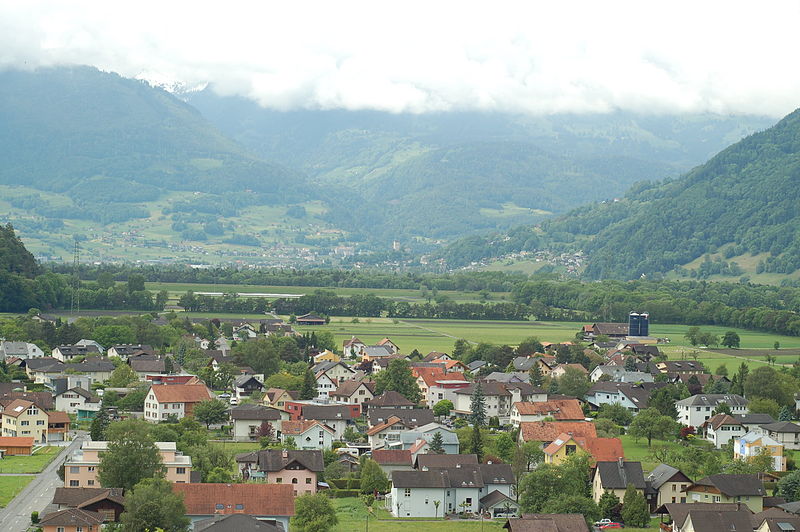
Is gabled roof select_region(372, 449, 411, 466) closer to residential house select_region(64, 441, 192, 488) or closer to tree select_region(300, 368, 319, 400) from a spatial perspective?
residential house select_region(64, 441, 192, 488)

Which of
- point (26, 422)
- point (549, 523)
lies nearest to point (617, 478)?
point (549, 523)

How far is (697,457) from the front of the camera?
1933 inches

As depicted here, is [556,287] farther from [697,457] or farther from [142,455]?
[142,455]

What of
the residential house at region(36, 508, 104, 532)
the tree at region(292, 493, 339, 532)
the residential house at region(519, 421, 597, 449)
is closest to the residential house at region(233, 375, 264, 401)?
the residential house at region(519, 421, 597, 449)

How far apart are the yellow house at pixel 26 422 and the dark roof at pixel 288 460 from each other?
1378 cm

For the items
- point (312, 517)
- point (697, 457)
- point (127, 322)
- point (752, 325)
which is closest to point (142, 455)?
point (312, 517)

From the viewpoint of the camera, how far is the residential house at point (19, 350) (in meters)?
75.3

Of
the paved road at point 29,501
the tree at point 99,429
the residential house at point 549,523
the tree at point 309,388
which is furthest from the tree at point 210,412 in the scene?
the residential house at point 549,523

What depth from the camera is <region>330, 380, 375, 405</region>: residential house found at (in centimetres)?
6556

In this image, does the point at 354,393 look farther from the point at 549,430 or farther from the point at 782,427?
the point at 782,427

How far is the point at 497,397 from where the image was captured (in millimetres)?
64938

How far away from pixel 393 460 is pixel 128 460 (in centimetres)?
1062

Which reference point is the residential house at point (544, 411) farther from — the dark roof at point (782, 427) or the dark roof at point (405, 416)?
the dark roof at point (782, 427)

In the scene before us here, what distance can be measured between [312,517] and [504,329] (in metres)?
72.3
